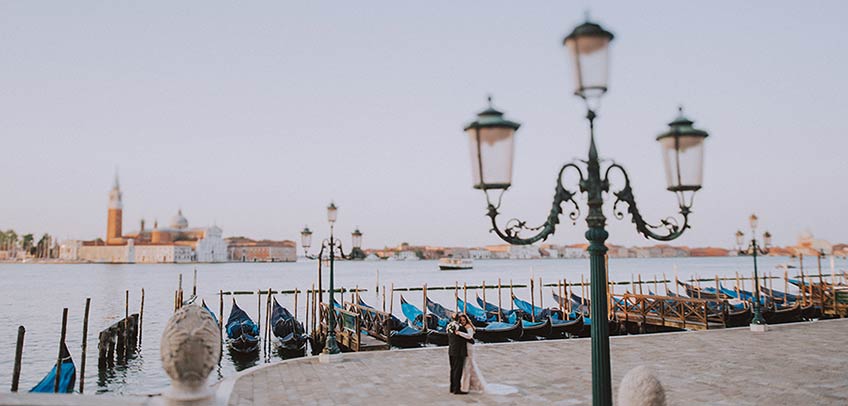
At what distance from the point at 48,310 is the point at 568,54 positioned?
3637 cm

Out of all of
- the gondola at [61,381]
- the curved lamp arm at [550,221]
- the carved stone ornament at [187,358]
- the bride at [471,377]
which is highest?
the curved lamp arm at [550,221]

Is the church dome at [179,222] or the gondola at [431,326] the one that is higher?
→ the church dome at [179,222]

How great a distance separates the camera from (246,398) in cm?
743

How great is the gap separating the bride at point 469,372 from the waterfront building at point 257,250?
147m

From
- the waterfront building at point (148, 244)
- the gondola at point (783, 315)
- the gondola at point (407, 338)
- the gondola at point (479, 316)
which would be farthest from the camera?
the waterfront building at point (148, 244)

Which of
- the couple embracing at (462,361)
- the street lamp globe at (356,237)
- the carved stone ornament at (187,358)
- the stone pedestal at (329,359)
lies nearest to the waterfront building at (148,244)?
the street lamp globe at (356,237)

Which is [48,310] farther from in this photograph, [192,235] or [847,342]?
[192,235]

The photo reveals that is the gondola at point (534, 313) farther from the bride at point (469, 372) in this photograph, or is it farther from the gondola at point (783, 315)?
the bride at point (469, 372)

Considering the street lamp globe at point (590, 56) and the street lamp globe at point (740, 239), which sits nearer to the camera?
the street lamp globe at point (590, 56)

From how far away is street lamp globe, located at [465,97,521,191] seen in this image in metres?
3.81

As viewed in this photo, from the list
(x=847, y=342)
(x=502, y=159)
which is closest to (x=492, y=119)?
(x=502, y=159)

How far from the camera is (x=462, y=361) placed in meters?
7.70

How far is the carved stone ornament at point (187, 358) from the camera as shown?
3734 mm

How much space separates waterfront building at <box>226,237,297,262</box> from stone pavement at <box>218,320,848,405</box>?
14454 centimetres
